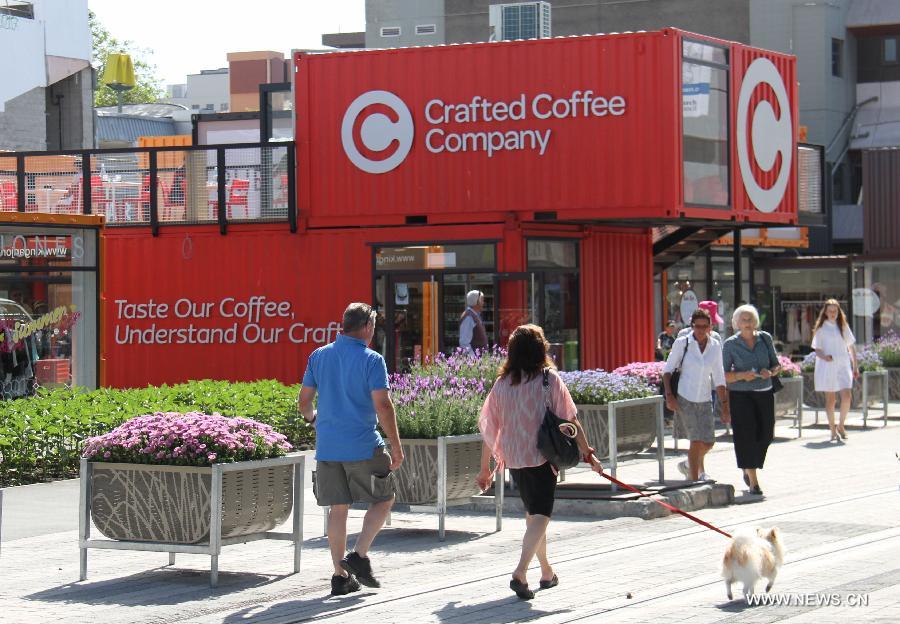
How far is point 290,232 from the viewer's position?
25.4 m

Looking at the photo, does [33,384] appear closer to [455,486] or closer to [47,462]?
[47,462]

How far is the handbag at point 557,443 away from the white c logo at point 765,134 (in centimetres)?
1634

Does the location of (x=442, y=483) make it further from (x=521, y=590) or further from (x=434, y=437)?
(x=521, y=590)

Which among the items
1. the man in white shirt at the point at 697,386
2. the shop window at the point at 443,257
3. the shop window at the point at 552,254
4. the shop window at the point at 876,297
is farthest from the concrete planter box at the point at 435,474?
the shop window at the point at 876,297

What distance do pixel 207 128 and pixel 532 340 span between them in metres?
28.8

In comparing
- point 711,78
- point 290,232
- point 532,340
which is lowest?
point 532,340

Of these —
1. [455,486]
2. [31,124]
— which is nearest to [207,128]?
[31,124]

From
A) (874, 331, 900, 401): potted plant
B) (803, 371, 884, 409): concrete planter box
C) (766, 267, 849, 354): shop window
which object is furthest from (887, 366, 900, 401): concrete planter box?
(766, 267, 849, 354): shop window

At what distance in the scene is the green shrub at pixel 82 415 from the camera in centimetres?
1514

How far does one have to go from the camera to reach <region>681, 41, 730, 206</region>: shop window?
2380 centimetres

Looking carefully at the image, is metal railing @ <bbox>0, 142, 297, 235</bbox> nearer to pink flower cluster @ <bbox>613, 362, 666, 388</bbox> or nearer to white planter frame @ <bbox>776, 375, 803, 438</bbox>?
pink flower cluster @ <bbox>613, 362, 666, 388</bbox>

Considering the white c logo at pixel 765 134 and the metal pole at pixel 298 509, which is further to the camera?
the white c logo at pixel 765 134

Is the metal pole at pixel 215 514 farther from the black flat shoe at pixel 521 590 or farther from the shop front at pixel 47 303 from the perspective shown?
the shop front at pixel 47 303

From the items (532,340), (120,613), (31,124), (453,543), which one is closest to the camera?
(120,613)
